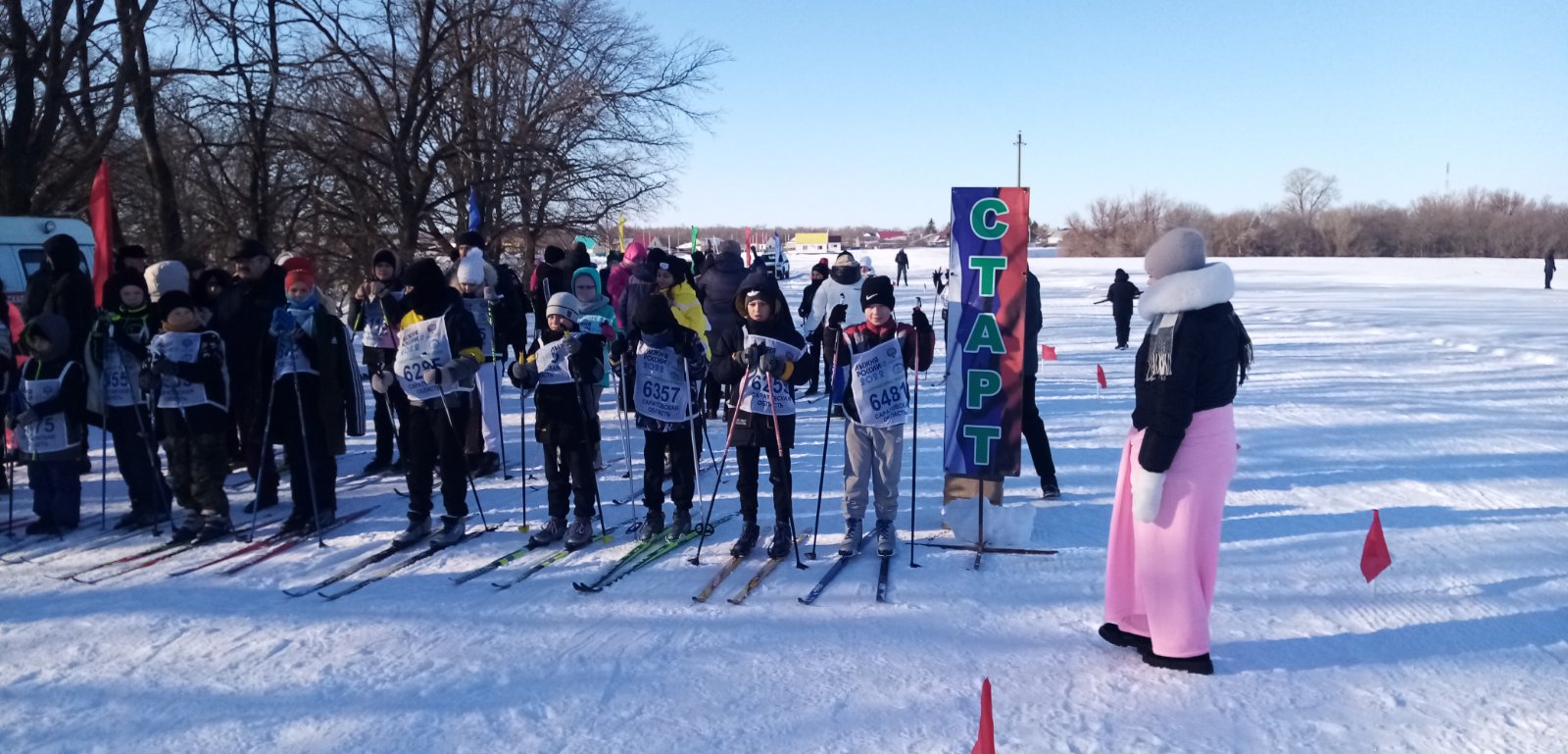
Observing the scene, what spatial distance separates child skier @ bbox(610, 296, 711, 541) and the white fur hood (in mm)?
2887

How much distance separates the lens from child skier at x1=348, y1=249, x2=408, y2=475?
6836 mm

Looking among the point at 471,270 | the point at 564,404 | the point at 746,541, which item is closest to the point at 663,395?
the point at 564,404

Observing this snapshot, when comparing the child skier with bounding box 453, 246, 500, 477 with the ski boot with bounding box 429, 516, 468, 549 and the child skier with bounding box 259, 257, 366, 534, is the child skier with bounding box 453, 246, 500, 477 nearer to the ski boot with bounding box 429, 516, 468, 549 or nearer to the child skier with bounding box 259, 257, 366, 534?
the child skier with bounding box 259, 257, 366, 534

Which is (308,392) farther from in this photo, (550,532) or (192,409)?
(550,532)

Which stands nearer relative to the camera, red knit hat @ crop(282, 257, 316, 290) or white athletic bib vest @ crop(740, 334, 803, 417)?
white athletic bib vest @ crop(740, 334, 803, 417)

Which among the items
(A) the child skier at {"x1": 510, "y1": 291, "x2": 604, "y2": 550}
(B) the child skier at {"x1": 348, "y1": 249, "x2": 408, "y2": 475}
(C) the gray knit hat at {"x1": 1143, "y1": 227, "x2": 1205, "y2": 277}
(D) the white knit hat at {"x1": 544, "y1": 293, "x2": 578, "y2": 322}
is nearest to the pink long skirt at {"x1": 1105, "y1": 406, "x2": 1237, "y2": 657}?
(C) the gray knit hat at {"x1": 1143, "y1": 227, "x2": 1205, "y2": 277}

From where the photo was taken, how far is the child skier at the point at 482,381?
7.92 metres

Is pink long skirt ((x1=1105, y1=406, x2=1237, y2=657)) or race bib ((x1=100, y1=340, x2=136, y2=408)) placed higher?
race bib ((x1=100, y1=340, x2=136, y2=408))

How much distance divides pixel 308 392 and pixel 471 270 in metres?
1.91

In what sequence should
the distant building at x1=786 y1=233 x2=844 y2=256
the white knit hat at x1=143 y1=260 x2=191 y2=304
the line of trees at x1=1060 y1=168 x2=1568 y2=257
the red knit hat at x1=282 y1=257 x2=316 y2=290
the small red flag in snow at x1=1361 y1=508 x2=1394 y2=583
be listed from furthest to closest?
1. the distant building at x1=786 y1=233 x2=844 y2=256
2. the line of trees at x1=1060 y1=168 x2=1568 y2=257
3. the white knit hat at x1=143 y1=260 x2=191 y2=304
4. the red knit hat at x1=282 y1=257 x2=316 y2=290
5. the small red flag in snow at x1=1361 y1=508 x2=1394 y2=583

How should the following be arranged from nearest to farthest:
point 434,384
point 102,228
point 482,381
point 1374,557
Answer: point 1374,557, point 434,384, point 482,381, point 102,228

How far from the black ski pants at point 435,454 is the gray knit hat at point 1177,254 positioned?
4.08 meters

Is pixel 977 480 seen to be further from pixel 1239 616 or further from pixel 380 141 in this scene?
pixel 380 141

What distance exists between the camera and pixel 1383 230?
80062 mm
